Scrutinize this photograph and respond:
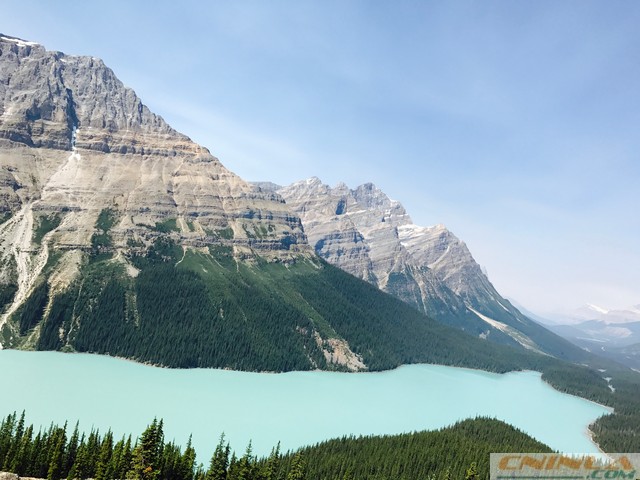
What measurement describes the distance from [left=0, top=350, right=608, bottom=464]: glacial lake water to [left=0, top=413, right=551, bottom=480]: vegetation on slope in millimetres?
10278

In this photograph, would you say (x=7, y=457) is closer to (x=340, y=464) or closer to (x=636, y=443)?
(x=340, y=464)

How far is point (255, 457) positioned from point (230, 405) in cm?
5776

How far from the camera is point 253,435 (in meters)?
110

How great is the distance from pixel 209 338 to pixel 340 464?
118 metres

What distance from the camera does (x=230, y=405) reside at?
131500 mm

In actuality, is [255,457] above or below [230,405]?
above

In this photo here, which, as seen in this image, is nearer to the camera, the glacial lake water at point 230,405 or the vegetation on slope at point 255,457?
the vegetation on slope at point 255,457

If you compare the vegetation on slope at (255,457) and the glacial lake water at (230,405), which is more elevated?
the vegetation on slope at (255,457)

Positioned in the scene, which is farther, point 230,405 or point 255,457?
point 230,405

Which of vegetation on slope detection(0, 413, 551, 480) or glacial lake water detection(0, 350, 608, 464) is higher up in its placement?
vegetation on slope detection(0, 413, 551, 480)

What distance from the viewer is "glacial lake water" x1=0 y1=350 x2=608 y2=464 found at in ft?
347

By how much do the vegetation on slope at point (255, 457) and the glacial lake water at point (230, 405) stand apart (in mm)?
10278

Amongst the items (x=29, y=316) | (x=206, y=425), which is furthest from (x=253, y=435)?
(x=29, y=316)

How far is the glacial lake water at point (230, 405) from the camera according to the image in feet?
347
